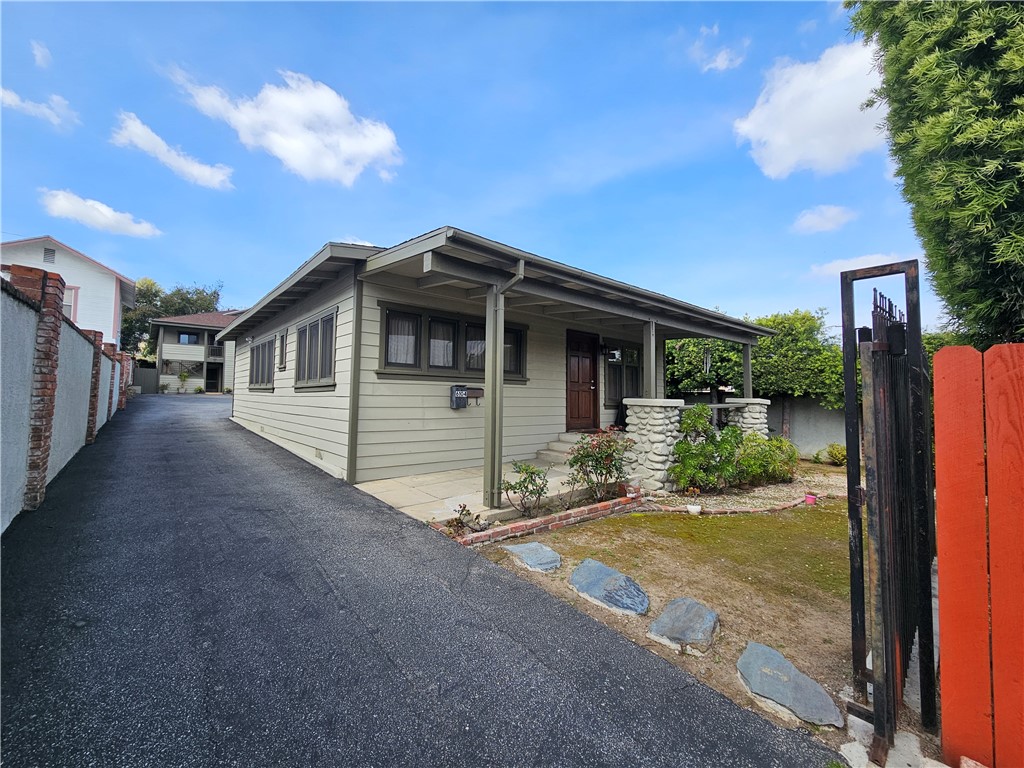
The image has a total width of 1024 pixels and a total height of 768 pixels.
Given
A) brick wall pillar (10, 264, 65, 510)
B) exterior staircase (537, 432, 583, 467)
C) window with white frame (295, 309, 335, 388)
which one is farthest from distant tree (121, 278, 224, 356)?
exterior staircase (537, 432, 583, 467)

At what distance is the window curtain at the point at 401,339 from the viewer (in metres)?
6.07

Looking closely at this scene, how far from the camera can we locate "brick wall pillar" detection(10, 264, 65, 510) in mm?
3715

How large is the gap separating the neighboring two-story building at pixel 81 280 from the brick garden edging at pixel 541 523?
900 inches

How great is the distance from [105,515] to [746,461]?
309 inches

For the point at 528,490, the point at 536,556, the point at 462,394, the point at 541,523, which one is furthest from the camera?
the point at 462,394

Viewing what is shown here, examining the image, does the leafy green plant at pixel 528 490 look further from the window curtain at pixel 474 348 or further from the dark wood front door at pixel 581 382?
the dark wood front door at pixel 581 382

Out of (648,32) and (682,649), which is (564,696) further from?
(648,32)

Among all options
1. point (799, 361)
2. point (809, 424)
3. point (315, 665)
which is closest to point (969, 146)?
point (315, 665)

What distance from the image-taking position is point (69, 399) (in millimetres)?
5398

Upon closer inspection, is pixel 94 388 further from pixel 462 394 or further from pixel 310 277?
pixel 462 394

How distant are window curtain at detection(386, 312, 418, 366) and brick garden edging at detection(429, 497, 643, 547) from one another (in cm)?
280

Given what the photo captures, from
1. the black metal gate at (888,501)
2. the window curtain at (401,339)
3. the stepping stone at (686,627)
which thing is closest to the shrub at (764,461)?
the stepping stone at (686,627)

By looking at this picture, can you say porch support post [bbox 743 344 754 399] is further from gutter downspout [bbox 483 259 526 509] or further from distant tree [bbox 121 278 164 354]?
distant tree [bbox 121 278 164 354]

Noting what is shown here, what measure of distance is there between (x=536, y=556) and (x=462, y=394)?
3.53m
